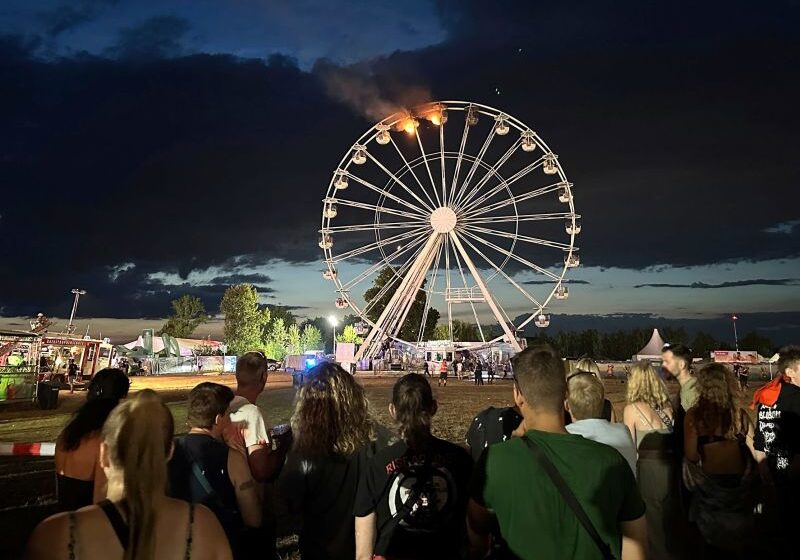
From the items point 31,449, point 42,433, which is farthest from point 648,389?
point 42,433

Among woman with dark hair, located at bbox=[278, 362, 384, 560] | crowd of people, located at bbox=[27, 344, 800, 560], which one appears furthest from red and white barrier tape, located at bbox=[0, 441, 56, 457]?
woman with dark hair, located at bbox=[278, 362, 384, 560]

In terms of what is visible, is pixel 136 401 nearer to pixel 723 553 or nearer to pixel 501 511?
pixel 501 511

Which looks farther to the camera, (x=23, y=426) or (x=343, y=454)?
(x=23, y=426)

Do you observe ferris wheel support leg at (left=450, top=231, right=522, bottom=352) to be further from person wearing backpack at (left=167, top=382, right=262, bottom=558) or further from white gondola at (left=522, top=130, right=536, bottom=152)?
person wearing backpack at (left=167, top=382, right=262, bottom=558)

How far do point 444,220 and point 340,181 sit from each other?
270 inches

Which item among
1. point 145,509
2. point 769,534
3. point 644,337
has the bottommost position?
point 769,534

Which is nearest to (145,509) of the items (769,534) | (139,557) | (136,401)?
(139,557)

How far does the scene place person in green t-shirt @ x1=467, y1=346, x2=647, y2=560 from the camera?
7.69 feet

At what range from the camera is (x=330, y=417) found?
3.26 m

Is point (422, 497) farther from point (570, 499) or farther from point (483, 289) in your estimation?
point (483, 289)

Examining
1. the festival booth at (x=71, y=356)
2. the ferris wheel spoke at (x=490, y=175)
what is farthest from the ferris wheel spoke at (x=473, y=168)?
the festival booth at (x=71, y=356)

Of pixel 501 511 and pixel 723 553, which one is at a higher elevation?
pixel 501 511

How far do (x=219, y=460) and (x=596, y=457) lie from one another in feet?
6.90

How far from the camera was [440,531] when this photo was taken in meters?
3.06
